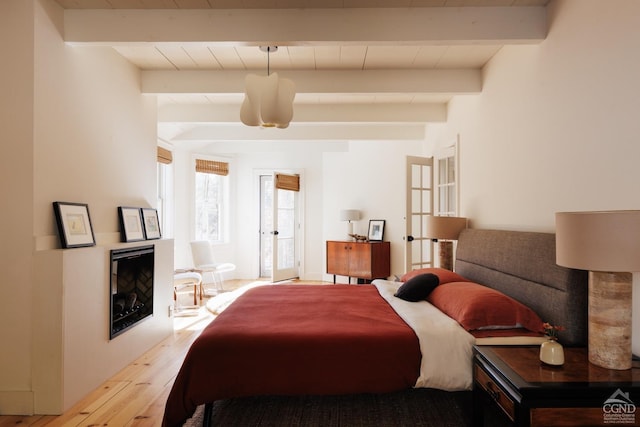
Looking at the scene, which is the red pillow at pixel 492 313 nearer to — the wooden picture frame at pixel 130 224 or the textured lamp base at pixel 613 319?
the textured lamp base at pixel 613 319

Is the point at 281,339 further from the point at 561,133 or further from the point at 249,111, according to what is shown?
the point at 561,133

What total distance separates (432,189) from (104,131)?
370 cm

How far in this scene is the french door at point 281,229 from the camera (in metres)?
6.99

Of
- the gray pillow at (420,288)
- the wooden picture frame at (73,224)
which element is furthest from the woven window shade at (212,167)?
the gray pillow at (420,288)

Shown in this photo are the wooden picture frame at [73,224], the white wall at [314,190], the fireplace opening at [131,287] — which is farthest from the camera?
the white wall at [314,190]

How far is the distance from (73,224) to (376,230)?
456cm

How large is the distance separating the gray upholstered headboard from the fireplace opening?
291 cm

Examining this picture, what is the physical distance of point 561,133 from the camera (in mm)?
2258

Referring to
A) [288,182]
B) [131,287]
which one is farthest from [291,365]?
[288,182]

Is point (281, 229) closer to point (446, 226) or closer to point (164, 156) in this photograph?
point (164, 156)

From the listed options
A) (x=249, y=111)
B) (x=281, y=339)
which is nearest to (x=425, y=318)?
(x=281, y=339)

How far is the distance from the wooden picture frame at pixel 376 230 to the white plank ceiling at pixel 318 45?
7.37 ft

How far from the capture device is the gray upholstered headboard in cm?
200

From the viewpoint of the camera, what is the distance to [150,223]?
3689 millimetres
